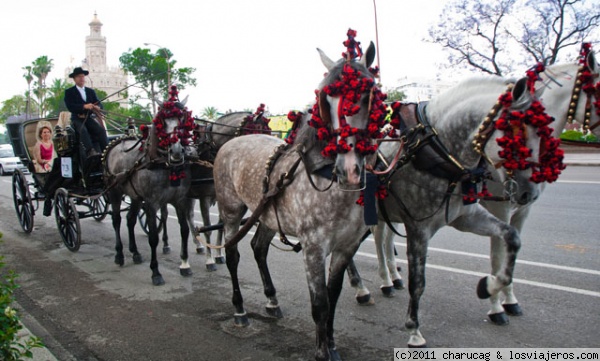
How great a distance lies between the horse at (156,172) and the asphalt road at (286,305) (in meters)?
0.59

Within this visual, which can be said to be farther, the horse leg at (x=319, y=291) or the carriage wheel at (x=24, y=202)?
the carriage wheel at (x=24, y=202)

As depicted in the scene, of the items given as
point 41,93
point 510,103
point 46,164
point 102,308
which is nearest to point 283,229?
point 510,103

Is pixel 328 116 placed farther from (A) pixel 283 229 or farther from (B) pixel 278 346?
(B) pixel 278 346

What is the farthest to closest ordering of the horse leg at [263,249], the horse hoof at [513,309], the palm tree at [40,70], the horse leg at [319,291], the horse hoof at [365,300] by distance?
1. the palm tree at [40,70]
2. the horse hoof at [365,300]
3. the horse leg at [263,249]
4. the horse hoof at [513,309]
5. the horse leg at [319,291]

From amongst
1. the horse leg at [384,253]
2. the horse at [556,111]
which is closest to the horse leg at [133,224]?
the horse leg at [384,253]

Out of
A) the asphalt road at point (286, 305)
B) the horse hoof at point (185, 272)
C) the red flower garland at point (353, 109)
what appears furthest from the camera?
the horse hoof at point (185, 272)

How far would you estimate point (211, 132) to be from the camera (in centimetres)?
713

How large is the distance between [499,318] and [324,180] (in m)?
2.38

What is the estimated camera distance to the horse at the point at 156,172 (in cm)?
667

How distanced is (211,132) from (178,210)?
4.50 feet

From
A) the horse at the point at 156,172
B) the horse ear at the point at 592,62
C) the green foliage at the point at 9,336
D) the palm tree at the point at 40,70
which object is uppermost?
the palm tree at the point at 40,70

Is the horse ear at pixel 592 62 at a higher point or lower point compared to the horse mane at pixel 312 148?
higher

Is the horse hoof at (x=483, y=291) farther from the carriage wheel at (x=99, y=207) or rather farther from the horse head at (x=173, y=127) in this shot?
the carriage wheel at (x=99, y=207)

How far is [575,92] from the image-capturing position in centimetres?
390
